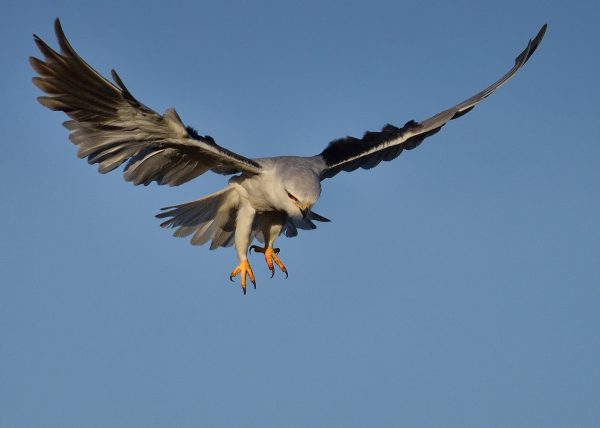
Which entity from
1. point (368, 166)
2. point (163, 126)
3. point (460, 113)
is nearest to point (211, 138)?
point (163, 126)

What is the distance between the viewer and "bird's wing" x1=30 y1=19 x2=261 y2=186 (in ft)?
37.0

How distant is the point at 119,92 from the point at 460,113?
6.22m

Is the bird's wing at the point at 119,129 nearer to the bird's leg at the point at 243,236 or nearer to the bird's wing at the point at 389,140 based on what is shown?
the bird's leg at the point at 243,236

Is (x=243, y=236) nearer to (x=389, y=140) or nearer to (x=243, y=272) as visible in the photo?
(x=243, y=272)

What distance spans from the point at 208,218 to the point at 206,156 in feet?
5.75

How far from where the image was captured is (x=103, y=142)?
12.1 m

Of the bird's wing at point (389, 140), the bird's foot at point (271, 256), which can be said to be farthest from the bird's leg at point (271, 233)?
the bird's wing at point (389, 140)

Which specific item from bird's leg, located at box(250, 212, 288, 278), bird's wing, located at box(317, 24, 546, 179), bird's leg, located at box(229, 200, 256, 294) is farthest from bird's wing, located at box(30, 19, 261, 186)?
bird's wing, located at box(317, 24, 546, 179)

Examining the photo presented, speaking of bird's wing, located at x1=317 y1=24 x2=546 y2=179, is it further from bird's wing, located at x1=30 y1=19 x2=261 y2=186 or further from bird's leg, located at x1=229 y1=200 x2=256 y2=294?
bird's wing, located at x1=30 y1=19 x2=261 y2=186

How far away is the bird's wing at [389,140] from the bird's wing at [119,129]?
171 centimetres

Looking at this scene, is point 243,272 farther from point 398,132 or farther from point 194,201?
point 398,132

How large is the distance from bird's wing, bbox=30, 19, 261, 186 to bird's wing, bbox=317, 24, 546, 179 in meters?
1.71

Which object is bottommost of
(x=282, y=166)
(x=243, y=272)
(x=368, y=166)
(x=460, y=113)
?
(x=243, y=272)

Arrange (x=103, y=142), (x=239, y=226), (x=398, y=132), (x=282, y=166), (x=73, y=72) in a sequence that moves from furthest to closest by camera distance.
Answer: (x=398, y=132) < (x=239, y=226) < (x=282, y=166) < (x=103, y=142) < (x=73, y=72)
